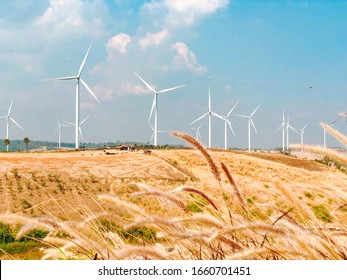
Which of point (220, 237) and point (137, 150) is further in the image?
point (137, 150)

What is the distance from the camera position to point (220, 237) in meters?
3.61

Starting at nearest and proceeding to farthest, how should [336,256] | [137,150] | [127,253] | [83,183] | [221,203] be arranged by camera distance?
1. [127,253]
2. [336,256]
3. [221,203]
4. [83,183]
5. [137,150]

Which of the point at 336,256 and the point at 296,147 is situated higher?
the point at 296,147

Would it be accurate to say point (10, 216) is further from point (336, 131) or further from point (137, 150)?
point (137, 150)

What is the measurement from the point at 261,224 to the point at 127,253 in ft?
2.72

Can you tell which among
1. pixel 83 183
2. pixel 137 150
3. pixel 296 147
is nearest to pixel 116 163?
pixel 137 150
